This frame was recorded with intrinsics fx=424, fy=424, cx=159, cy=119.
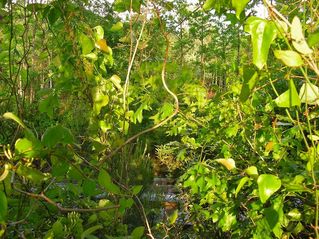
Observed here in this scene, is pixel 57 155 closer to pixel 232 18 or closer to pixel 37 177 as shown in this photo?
pixel 37 177

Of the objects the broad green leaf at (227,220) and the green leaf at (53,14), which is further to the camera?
the broad green leaf at (227,220)

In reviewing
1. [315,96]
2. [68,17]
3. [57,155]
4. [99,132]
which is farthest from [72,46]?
[315,96]

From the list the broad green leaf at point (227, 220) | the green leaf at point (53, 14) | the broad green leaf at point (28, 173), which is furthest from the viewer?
the broad green leaf at point (227, 220)

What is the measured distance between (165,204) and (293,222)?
2389 mm

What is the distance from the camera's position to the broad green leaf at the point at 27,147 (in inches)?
29.1

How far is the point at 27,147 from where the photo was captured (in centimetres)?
74

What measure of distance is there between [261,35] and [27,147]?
0.44 m

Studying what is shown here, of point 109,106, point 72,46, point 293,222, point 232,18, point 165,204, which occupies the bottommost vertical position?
point 165,204

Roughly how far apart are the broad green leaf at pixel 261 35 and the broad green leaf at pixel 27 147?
0.41 meters

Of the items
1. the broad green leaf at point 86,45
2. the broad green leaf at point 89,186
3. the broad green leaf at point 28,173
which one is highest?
the broad green leaf at point 86,45

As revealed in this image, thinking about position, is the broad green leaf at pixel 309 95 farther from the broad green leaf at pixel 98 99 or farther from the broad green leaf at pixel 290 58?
the broad green leaf at pixel 98 99

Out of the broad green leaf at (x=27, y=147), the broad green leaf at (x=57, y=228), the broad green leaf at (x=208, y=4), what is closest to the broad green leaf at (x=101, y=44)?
the broad green leaf at (x=208, y=4)

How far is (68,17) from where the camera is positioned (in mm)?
1400

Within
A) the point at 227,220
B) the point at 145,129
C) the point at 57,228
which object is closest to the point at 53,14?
the point at 145,129
